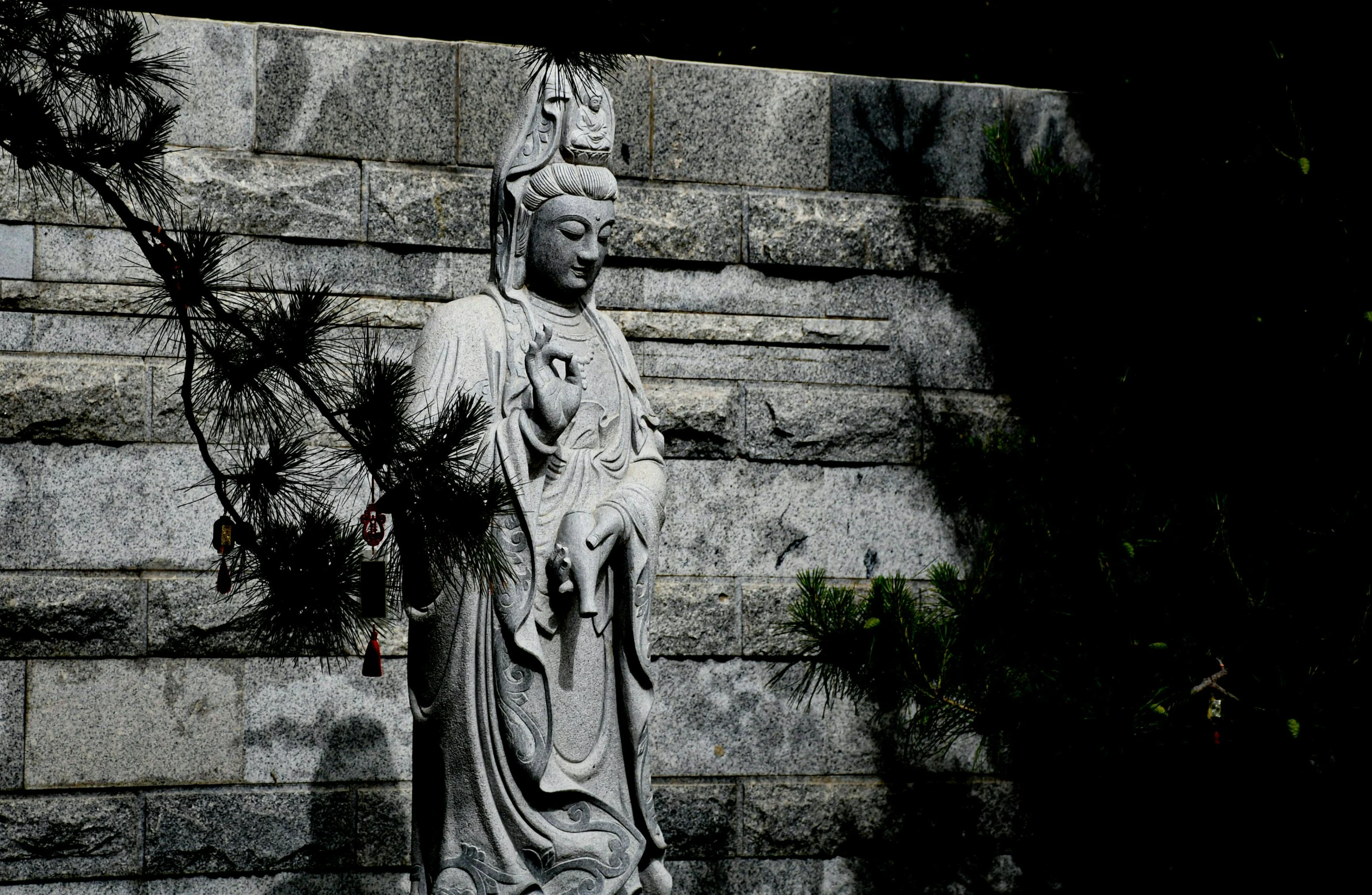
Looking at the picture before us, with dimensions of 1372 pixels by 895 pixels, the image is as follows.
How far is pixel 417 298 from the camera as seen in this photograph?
17.8 feet

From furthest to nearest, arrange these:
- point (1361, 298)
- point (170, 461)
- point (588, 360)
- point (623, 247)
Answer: point (623, 247)
point (170, 461)
point (1361, 298)
point (588, 360)

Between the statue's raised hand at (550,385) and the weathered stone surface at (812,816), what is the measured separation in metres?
2.00

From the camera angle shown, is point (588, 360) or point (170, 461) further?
point (170, 461)

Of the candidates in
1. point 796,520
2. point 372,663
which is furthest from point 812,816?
point 372,663

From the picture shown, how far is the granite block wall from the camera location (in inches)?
198

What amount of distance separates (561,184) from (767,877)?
2.65 metres

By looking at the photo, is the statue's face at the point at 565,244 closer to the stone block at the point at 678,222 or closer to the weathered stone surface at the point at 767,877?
the stone block at the point at 678,222

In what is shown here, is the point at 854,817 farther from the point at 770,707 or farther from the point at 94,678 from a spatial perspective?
the point at 94,678

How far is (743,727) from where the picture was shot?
5.57m

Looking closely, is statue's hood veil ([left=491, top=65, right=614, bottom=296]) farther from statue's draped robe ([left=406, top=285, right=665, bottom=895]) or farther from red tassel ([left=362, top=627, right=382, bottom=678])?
red tassel ([left=362, top=627, right=382, bottom=678])

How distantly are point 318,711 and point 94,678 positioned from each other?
0.71m

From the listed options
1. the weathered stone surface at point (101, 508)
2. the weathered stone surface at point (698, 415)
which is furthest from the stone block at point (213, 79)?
the weathered stone surface at point (698, 415)

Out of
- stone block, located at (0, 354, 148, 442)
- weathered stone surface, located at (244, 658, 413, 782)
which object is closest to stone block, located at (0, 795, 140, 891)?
weathered stone surface, located at (244, 658, 413, 782)

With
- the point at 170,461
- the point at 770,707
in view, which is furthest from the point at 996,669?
the point at 170,461
